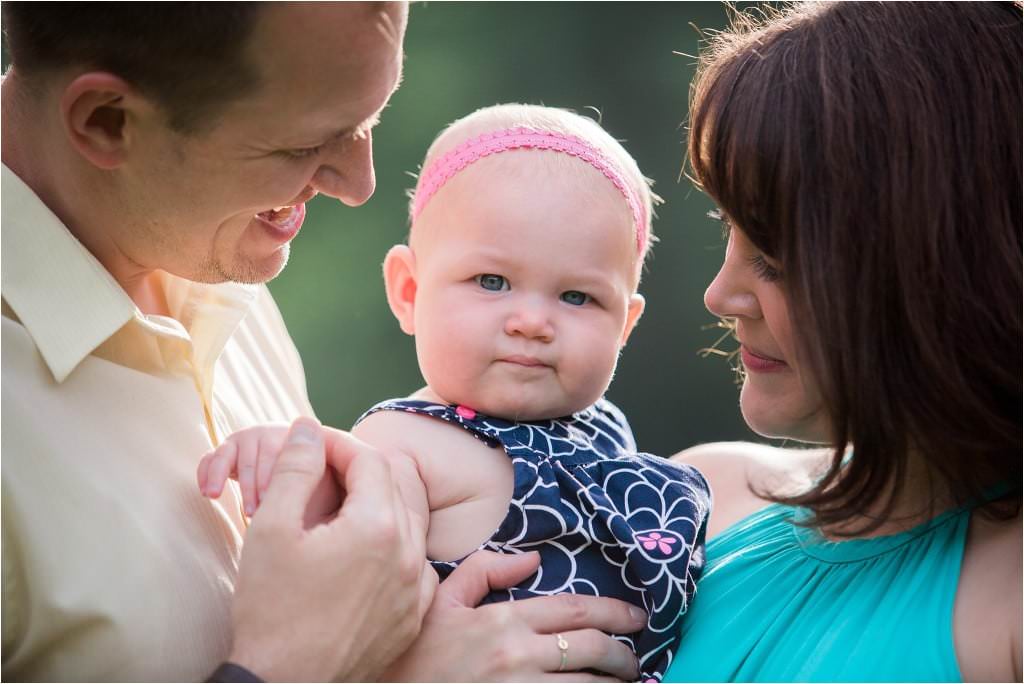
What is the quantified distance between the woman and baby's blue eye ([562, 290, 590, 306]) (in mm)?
382

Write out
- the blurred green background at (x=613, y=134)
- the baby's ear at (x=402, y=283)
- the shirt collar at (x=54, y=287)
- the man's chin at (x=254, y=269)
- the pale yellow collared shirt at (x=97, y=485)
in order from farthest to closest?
the blurred green background at (x=613, y=134), the baby's ear at (x=402, y=283), the man's chin at (x=254, y=269), the shirt collar at (x=54, y=287), the pale yellow collared shirt at (x=97, y=485)

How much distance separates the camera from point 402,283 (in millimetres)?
2303

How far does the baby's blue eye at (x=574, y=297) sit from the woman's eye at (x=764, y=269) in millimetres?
386

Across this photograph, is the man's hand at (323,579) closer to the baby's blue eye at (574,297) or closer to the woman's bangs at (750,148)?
the baby's blue eye at (574,297)

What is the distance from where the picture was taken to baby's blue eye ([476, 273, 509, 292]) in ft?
6.97

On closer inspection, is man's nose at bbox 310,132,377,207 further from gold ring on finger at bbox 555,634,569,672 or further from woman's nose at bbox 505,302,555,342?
gold ring on finger at bbox 555,634,569,672

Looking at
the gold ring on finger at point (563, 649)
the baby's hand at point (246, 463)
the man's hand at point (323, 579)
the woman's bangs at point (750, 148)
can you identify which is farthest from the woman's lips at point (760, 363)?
the baby's hand at point (246, 463)

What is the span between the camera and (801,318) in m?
1.75

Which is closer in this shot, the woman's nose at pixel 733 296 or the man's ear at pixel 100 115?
the man's ear at pixel 100 115

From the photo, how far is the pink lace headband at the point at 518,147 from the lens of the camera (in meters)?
2.18

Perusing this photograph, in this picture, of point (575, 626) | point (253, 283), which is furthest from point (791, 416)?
point (253, 283)

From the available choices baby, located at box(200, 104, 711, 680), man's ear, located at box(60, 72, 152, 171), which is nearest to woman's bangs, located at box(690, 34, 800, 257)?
baby, located at box(200, 104, 711, 680)

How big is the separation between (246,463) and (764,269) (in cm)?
92

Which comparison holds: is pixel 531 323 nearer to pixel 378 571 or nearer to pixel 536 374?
pixel 536 374
